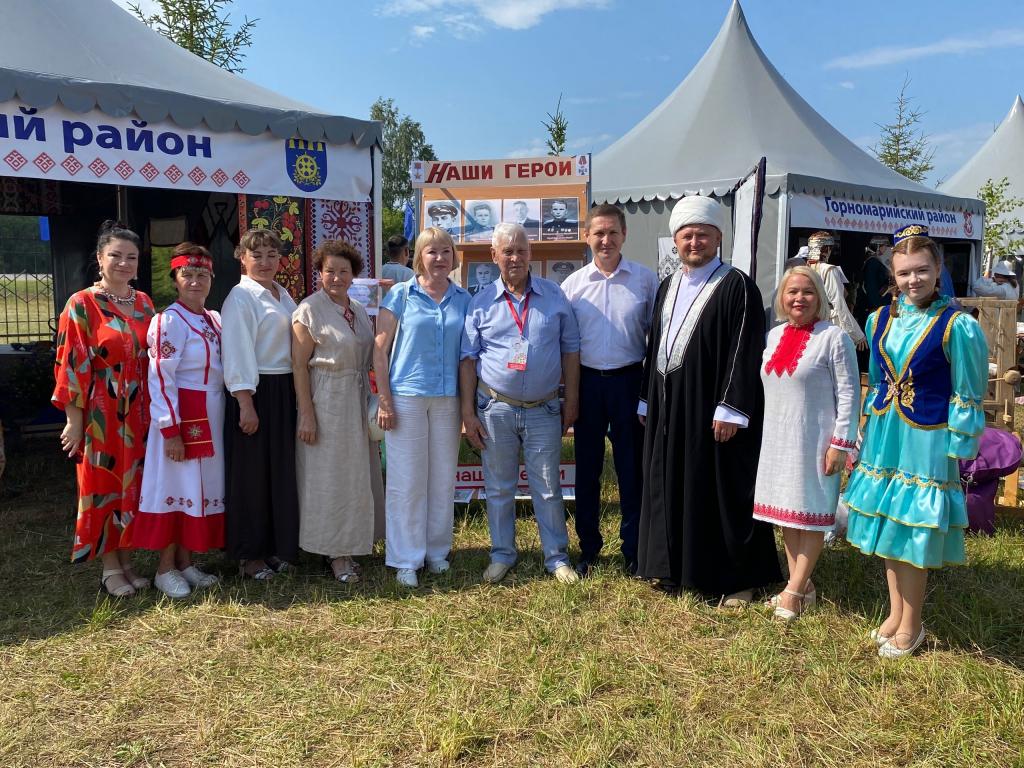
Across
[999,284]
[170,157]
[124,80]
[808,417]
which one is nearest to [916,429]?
[808,417]

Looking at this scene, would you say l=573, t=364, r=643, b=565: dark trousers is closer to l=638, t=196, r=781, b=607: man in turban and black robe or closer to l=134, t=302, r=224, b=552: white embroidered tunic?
l=638, t=196, r=781, b=607: man in turban and black robe

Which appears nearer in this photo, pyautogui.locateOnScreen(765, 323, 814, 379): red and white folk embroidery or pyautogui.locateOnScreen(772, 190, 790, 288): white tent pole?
pyautogui.locateOnScreen(765, 323, 814, 379): red and white folk embroidery

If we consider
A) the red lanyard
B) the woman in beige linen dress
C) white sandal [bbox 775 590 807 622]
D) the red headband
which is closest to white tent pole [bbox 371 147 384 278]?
the woman in beige linen dress

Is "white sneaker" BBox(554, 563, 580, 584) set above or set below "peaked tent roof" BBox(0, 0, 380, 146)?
below

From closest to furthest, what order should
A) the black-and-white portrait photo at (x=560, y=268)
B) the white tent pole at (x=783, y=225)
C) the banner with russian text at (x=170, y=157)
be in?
1. the banner with russian text at (x=170, y=157)
2. the black-and-white portrait photo at (x=560, y=268)
3. the white tent pole at (x=783, y=225)

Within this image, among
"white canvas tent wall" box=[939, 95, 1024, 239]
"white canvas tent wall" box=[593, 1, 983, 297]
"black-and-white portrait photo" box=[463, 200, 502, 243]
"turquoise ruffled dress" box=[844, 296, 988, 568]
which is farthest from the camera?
"white canvas tent wall" box=[939, 95, 1024, 239]

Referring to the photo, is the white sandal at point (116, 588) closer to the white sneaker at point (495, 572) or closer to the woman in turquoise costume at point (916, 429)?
the white sneaker at point (495, 572)

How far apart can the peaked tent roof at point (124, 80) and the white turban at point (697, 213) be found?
253 centimetres

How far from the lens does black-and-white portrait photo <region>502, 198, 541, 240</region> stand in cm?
484

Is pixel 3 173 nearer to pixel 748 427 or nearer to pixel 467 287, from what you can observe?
pixel 467 287

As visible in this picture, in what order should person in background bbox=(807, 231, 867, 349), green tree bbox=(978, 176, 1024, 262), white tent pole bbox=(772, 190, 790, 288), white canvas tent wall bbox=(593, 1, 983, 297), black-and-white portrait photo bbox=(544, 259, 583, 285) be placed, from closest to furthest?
black-and-white portrait photo bbox=(544, 259, 583, 285), person in background bbox=(807, 231, 867, 349), white tent pole bbox=(772, 190, 790, 288), white canvas tent wall bbox=(593, 1, 983, 297), green tree bbox=(978, 176, 1024, 262)

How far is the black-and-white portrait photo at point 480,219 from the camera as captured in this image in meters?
4.88

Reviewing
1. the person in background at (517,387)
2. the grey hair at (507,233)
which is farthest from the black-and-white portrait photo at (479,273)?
the grey hair at (507,233)

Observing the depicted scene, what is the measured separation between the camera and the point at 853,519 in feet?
9.44
